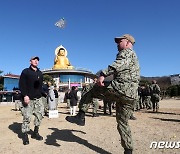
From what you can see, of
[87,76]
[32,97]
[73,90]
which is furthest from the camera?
[87,76]

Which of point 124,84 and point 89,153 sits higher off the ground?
point 124,84

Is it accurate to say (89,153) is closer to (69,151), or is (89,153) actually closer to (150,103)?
(69,151)

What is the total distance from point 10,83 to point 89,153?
2013 inches

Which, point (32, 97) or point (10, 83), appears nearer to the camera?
point (32, 97)

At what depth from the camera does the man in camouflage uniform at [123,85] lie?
5.06 metres

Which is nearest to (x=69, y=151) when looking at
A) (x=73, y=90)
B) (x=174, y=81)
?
(x=73, y=90)

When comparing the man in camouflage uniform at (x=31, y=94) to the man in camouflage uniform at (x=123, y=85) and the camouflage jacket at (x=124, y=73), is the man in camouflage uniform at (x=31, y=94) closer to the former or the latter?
the man in camouflage uniform at (x=123, y=85)

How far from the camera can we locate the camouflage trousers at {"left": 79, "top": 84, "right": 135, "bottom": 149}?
524 centimetres

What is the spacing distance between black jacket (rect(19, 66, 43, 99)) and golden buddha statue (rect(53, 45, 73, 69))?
2660 inches

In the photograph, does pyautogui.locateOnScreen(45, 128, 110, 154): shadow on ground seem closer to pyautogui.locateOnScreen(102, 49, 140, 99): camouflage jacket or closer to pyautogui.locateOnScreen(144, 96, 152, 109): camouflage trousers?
pyautogui.locateOnScreen(102, 49, 140, 99): camouflage jacket

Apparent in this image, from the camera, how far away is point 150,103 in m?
19.7

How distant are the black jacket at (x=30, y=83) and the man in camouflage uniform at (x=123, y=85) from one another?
2.15 meters

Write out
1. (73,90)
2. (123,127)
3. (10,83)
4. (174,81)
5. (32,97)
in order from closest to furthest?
(123,127)
(32,97)
(73,90)
(10,83)
(174,81)

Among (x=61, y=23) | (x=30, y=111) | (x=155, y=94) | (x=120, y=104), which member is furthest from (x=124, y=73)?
(x=61, y=23)
